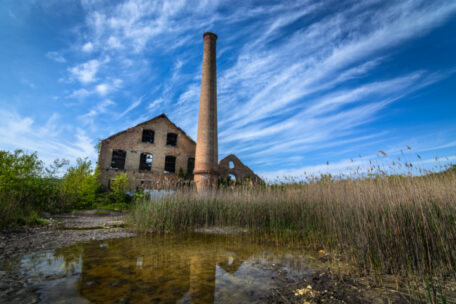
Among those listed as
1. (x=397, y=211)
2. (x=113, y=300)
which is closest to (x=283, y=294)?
(x=113, y=300)

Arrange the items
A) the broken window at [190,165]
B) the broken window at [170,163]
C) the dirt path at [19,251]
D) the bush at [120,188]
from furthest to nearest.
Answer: the broken window at [190,165], the broken window at [170,163], the bush at [120,188], the dirt path at [19,251]

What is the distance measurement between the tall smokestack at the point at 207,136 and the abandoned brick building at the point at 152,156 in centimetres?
338

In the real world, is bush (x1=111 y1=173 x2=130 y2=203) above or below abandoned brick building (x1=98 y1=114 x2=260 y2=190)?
below

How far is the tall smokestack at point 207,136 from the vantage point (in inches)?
540

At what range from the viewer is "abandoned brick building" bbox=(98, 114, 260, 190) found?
52.7 feet

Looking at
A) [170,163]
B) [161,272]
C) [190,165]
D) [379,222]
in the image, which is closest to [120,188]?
[170,163]

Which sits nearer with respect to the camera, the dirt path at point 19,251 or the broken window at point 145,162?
the dirt path at point 19,251

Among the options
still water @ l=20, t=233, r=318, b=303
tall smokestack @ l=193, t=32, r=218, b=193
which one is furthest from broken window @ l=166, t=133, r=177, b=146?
still water @ l=20, t=233, r=318, b=303

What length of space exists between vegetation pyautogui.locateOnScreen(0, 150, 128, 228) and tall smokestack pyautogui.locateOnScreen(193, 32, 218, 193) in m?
5.28

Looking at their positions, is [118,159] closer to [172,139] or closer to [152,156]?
[152,156]

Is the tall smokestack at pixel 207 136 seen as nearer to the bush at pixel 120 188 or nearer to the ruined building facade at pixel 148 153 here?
the ruined building facade at pixel 148 153

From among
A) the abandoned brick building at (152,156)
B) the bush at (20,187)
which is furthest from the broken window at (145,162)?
the bush at (20,187)

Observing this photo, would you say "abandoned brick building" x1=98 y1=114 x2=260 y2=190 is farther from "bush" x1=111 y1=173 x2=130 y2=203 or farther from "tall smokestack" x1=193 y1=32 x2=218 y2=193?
"tall smokestack" x1=193 y1=32 x2=218 y2=193

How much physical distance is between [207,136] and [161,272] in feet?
38.2
